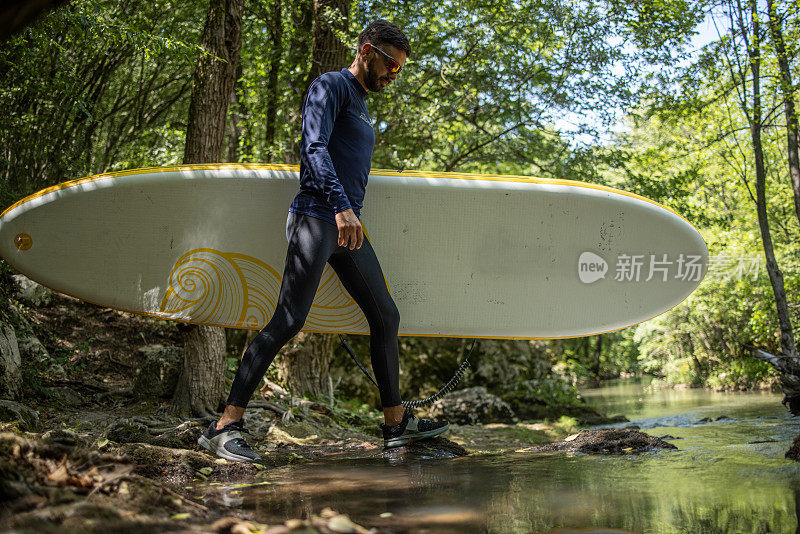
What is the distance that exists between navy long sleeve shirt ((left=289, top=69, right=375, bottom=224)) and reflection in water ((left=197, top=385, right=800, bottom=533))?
3.14 ft

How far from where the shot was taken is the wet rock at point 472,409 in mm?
6770

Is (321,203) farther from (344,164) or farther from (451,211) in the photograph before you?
(451,211)

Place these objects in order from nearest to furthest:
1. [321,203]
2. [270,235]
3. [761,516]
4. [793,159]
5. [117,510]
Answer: [117,510], [761,516], [321,203], [270,235], [793,159]

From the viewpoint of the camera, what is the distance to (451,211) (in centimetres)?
328

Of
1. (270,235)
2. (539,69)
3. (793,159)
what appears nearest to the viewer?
(270,235)

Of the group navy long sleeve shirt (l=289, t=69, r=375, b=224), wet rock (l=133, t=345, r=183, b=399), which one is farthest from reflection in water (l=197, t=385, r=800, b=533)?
wet rock (l=133, t=345, r=183, b=399)

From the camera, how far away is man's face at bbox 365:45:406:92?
7.74ft

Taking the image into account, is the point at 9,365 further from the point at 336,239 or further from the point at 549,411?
the point at 549,411

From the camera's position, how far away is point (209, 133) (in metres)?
3.76

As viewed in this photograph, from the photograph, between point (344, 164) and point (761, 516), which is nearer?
point (761, 516)

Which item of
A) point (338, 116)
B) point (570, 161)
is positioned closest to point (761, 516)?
point (338, 116)

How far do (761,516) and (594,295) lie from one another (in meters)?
2.26

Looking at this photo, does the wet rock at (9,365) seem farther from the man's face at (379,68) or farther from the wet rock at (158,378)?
the man's face at (379,68)

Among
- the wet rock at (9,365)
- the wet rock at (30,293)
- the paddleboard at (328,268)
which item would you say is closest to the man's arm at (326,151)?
the paddleboard at (328,268)
